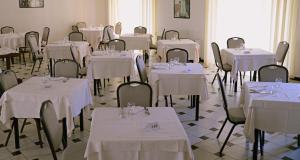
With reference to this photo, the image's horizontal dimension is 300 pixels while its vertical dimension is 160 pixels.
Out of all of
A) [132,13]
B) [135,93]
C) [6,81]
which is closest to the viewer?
[135,93]

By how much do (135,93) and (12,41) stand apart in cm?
742

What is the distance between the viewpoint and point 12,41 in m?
10.7

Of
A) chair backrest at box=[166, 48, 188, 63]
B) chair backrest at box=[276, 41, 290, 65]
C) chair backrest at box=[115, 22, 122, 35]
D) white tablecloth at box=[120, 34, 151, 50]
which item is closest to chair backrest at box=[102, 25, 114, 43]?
chair backrest at box=[115, 22, 122, 35]

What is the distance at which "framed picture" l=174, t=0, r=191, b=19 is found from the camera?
37.4 feet

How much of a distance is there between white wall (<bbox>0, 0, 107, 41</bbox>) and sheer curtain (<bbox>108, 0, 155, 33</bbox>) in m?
0.57

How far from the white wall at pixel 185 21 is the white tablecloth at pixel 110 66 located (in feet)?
13.8

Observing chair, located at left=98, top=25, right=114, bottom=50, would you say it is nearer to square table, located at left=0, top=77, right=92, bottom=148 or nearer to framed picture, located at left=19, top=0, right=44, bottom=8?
framed picture, located at left=19, top=0, right=44, bottom=8

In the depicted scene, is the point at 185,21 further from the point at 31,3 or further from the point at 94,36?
the point at 31,3

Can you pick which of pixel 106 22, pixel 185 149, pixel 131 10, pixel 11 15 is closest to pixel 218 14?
pixel 131 10

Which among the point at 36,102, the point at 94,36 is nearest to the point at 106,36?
the point at 94,36

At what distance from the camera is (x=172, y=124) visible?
139 inches

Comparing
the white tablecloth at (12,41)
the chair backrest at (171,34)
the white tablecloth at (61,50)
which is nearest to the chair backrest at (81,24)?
the white tablecloth at (12,41)

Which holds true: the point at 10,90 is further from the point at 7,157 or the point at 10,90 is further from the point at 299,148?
the point at 299,148

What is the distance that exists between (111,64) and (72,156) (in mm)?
3791
